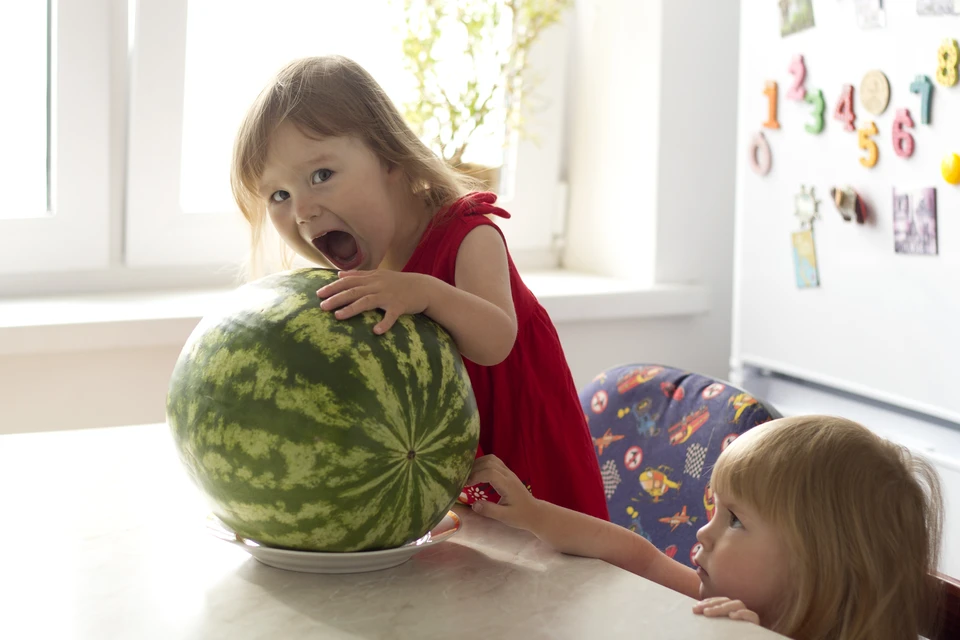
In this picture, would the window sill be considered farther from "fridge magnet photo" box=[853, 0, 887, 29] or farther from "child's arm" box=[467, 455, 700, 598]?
"child's arm" box=[467, 455, 700, 598]

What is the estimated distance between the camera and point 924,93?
1749mm

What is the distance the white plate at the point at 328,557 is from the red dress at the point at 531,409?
1.31 ft

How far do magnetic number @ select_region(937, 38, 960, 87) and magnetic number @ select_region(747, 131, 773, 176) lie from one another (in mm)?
487

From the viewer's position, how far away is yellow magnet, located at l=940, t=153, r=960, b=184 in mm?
1689

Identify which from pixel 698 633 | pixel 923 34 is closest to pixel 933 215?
pixel 923 34

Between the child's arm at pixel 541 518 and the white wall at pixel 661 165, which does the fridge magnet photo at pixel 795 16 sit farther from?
the child's arm at pixel 541 518

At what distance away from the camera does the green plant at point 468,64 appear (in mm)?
2531

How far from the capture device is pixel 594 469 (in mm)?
1337

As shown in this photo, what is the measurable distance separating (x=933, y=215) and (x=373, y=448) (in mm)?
1318

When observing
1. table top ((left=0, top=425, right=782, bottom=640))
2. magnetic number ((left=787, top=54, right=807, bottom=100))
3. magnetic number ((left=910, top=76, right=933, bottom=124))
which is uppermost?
magnetic number ((left=787, top=54, right=807, bottom=100))

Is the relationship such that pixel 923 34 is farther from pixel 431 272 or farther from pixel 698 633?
pixel 698 633

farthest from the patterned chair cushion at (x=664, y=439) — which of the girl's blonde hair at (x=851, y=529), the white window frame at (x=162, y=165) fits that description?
the white window frame at (x=162, y=165)

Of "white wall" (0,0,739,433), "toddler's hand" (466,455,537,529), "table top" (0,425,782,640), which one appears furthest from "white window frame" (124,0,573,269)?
"toddler's hand" (466,455,537,529)

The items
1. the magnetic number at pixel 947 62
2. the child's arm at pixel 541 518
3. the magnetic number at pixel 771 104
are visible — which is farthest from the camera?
the magnetic number at pixel 771 104
